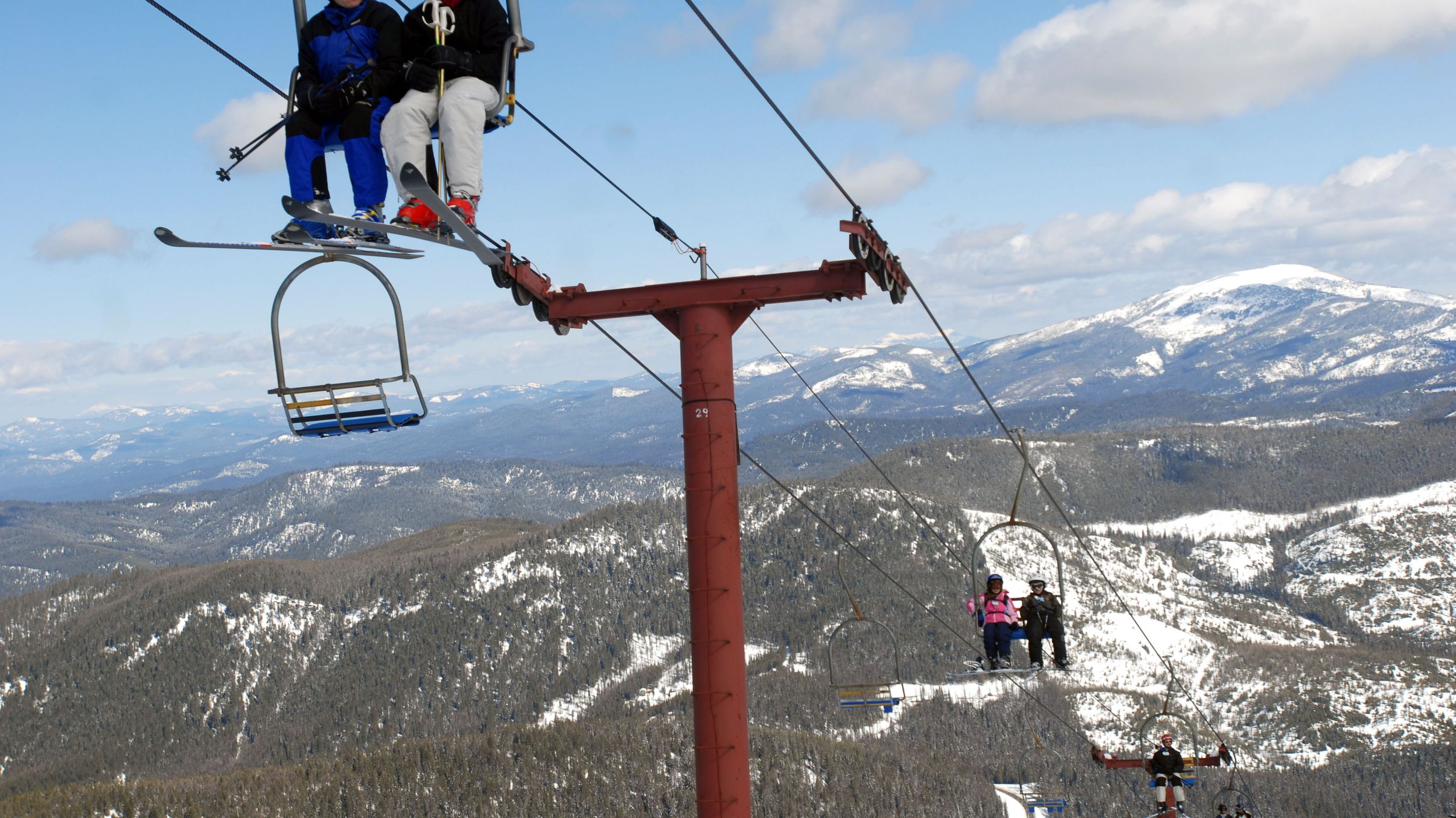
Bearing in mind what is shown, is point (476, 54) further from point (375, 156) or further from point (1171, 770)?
point (1171, 770)

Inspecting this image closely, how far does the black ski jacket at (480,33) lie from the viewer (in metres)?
11.8

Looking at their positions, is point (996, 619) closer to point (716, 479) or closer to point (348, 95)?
point (716, 479)

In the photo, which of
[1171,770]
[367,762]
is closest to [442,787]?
[367,762]

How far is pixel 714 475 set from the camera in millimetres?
13086

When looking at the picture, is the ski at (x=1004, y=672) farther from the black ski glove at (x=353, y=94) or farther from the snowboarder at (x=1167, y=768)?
the black ski glove at (x=353, y=94)

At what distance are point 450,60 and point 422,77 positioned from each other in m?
0.32

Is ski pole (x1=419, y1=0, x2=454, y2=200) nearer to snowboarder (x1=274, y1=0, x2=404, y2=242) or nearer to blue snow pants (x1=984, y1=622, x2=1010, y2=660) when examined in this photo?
snowboarder (x1=274, y1=0, x2=404, y2=242)

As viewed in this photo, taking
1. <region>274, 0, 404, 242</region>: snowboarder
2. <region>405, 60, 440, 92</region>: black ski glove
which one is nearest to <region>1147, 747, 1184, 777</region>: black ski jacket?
<region>274, 0, 404, 242</region>: snowboarder

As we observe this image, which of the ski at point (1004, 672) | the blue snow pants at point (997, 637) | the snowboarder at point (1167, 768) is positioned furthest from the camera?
the snowboarder at point (1167, 768)

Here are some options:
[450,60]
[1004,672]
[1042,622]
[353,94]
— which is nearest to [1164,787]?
[1042,622]

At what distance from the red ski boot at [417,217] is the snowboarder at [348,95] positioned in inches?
29.5

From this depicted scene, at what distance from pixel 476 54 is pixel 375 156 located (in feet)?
4.87

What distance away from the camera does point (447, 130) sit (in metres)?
11.2

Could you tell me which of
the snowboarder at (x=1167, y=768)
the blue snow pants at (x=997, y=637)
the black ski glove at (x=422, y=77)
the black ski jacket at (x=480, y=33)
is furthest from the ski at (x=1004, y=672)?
the black ski glove at (x=422, y=77)
